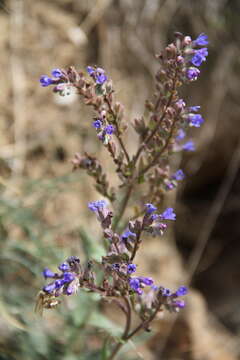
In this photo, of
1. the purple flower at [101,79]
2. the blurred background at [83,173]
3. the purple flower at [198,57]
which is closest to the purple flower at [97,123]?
the purple flower at [101,79]

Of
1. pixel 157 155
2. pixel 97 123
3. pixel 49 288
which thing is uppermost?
pixel 157 155

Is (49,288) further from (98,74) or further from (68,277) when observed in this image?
(98,74)

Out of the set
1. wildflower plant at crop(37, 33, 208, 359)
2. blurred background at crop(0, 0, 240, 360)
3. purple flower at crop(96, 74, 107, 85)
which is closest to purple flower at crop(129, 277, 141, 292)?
wildflower plant at crop(37, 33, 208, 359)

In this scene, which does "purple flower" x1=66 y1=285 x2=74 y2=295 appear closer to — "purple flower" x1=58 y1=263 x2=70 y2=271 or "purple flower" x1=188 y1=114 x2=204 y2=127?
"purple flower" x1=58 y1=263 x2=70 y2=271

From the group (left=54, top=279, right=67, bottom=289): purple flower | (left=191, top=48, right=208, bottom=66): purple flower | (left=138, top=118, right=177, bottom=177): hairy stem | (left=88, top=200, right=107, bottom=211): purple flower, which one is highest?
(left=191, top=48, right=208, bottom=66): purple flower

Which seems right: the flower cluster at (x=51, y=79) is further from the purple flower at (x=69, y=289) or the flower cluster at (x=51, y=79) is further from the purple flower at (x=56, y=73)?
the purple flower at (x=69, y=289)

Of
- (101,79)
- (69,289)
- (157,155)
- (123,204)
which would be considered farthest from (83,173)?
(69,289)

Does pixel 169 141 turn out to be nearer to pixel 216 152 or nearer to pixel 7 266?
pixel 7 266
